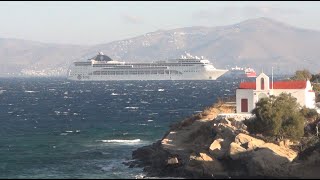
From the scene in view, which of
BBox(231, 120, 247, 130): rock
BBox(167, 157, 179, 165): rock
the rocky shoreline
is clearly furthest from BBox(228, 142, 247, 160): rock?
BBox(231, 120, 247, 130): rock

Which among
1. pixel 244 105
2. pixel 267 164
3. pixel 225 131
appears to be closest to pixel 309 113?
pixel 244 105

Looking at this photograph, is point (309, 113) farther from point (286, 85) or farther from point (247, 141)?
point (247, 141)

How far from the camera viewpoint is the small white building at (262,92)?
6262 centimetres

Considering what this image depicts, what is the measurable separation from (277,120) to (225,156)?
633cm

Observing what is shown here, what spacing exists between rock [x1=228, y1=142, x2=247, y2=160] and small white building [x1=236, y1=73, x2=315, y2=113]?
14.3 meters

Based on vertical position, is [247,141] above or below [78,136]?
above

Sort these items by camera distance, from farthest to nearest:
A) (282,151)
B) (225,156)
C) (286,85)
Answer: (286,85) → (282,151) → (225,156)

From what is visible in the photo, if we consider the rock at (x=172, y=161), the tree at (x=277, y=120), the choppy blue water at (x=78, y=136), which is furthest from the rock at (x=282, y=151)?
the choppy blue water at (x=78, y=136)

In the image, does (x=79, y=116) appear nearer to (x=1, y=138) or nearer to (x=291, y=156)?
(x=1, y=138)

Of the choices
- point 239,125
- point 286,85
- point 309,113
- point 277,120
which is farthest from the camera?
point 286,85

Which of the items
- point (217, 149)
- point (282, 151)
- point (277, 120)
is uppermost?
point (277, 120)

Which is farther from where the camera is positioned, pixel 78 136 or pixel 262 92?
pixel 78 136

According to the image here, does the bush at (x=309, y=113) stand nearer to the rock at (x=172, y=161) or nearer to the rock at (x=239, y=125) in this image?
the rock at (x=239, y=125)

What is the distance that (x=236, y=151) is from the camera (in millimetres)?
47938
